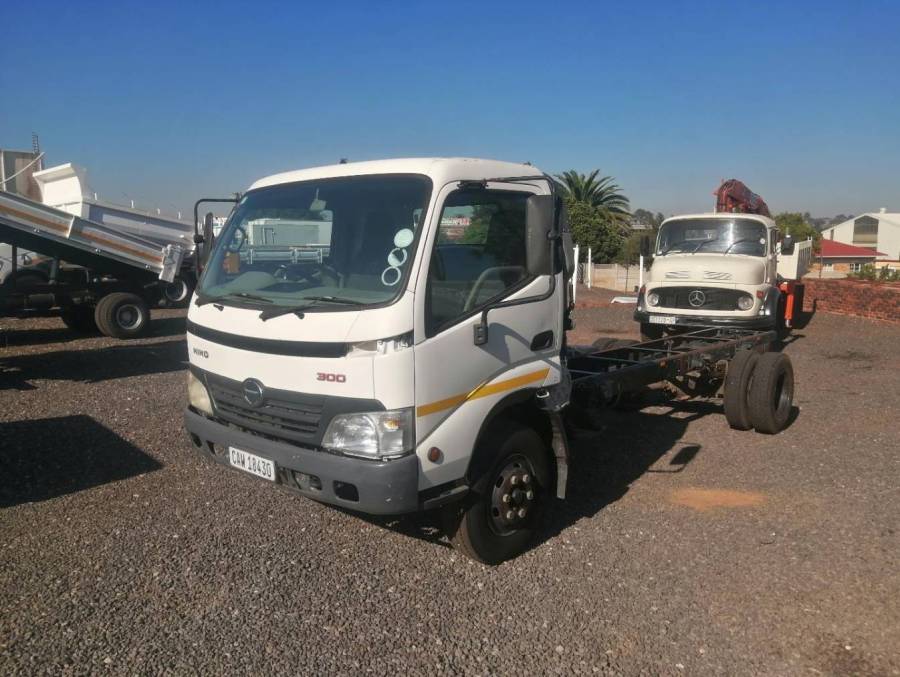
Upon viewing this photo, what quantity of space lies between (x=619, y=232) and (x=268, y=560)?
4394 centimetres

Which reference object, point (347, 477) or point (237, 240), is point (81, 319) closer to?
point (237, 240)

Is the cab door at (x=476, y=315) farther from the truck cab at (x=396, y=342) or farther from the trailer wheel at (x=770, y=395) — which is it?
the trailer wheel at (x=770, y=395)

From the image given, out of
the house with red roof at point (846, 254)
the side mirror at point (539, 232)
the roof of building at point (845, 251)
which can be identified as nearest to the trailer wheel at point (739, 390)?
the side mirror at point (539, 232)

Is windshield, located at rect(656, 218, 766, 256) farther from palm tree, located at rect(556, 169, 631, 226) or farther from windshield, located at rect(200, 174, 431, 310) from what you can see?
palm tree, located at rect(556, 169, 631, 226)

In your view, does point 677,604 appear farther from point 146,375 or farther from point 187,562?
point 146,375

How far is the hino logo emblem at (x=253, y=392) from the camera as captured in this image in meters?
3.75

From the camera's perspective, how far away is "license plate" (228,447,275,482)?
3.74m

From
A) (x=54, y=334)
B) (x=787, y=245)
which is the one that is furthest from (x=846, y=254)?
(x=54, y=334)

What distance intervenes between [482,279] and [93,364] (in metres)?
8.37

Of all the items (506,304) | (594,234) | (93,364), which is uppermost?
(594,234)

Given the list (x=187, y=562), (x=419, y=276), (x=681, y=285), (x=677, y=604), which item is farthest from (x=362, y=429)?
(x=681, y=285)

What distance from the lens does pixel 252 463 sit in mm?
3834

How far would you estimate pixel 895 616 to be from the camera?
362cm

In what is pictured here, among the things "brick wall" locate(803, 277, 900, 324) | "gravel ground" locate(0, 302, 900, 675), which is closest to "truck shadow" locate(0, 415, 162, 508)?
"gravel ground" locate(0, 302, 900, 675)
